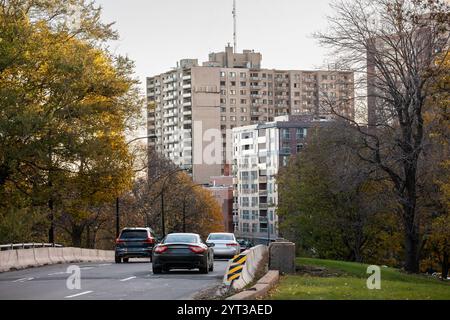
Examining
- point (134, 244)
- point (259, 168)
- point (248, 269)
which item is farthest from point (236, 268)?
point (259, 168)

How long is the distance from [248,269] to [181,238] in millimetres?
7390

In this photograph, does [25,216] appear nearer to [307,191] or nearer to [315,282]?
[315,282]

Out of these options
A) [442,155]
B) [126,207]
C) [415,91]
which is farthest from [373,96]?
[126,207]

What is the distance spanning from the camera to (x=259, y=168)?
18075cm

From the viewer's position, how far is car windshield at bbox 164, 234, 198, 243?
31422 mm

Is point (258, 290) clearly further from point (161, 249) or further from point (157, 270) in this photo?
point (157, 270)

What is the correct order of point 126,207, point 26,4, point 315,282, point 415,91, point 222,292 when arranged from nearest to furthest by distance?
1. point 222,292
2. point 315,282
3. point 415,91
4. point 26,4
5. point 126,207

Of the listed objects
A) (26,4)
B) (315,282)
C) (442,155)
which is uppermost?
(26,4)

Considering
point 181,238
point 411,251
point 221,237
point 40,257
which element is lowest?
point 411,251

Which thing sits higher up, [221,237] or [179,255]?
[179,255]

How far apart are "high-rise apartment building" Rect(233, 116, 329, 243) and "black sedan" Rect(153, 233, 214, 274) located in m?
131
